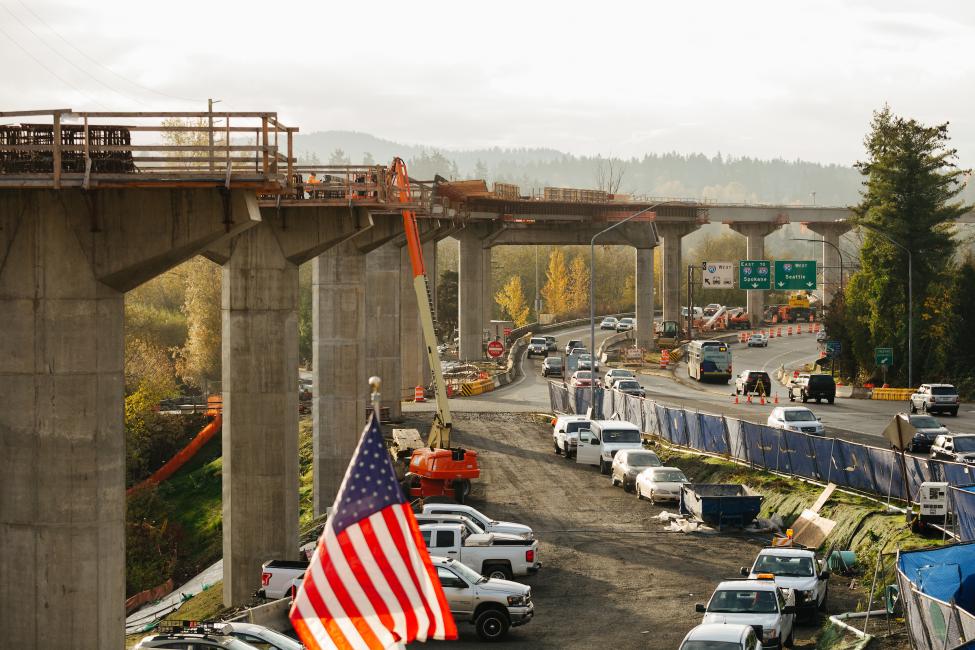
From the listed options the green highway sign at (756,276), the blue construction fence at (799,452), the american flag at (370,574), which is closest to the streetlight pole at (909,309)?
the green highway sign at (756,276)

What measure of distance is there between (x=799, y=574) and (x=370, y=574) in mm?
18693

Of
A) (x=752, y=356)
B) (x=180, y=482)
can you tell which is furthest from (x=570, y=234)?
(x=180, y=482)

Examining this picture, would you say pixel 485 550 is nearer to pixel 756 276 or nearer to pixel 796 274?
pixel 796 274

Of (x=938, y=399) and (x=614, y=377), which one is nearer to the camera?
(x=938, y=399)

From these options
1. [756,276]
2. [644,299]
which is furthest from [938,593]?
[644,299]

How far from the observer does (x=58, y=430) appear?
2170 centimetres

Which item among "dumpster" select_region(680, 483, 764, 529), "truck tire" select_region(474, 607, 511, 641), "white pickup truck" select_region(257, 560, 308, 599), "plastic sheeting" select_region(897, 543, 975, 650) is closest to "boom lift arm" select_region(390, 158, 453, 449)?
"dumpster" select_region(680, 483, 764, 529)

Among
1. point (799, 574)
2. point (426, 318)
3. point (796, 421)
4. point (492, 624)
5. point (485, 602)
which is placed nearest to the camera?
point (492, 624)

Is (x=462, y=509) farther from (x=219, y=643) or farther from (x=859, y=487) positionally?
(x=219, y=643)

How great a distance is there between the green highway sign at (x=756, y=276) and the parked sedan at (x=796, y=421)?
50.0m

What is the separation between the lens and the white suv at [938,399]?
205 feet

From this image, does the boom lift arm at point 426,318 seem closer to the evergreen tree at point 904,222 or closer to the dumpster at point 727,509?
the dumpster at point 727,509

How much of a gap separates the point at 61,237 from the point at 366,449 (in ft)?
37.3

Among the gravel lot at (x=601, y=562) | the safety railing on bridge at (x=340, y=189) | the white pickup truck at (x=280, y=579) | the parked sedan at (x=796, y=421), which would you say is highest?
the safety railing on bridge at (x=340, y=189)
